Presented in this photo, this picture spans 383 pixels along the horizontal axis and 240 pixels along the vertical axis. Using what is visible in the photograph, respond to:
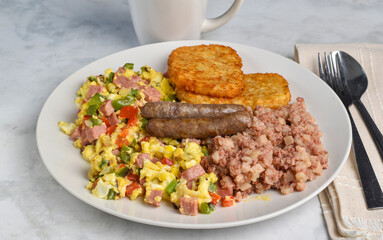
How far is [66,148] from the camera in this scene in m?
3.12

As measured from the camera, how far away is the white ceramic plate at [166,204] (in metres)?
2.62

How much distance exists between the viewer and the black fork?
2.98m

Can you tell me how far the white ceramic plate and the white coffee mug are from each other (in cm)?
29

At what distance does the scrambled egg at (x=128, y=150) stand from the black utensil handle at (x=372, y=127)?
1.36 metres

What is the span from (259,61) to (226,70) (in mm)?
414

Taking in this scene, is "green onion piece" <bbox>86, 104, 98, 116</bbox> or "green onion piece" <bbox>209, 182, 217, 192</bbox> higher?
"green onion piece" <bbox>86, 104, 98, 116</bbox>

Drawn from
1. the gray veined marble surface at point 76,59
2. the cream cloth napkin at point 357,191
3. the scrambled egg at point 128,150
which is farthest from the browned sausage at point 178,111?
the cream cloth napkin at point 357,191

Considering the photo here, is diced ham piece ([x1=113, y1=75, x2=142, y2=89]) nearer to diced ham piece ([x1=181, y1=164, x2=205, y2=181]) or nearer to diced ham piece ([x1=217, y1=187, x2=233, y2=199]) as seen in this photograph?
diced ham piece ([x1=181, y1=164, x2=205, y2=181])

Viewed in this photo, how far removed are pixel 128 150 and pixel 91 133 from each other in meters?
0.29

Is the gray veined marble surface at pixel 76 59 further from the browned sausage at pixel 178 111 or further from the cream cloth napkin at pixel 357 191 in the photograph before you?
the browned sausage at pixel 178 111

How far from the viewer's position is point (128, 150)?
9.99 ft

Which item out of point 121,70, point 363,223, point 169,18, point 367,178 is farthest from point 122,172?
point 169,18

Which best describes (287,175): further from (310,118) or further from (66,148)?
(66,148)

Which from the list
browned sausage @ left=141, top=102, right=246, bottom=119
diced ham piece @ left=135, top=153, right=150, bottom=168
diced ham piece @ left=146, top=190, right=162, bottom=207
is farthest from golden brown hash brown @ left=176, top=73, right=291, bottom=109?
diced ham piece @ left=146, top=190, right=162, bottom=207
